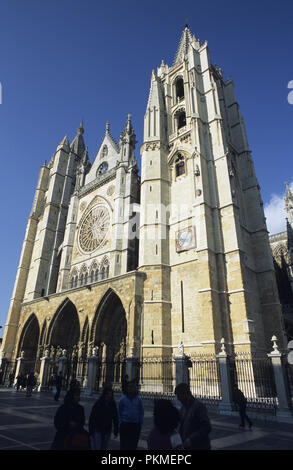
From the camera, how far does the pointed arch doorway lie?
55.5ft

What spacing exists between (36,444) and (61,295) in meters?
16.5

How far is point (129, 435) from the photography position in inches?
140

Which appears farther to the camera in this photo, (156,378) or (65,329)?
(65,329)

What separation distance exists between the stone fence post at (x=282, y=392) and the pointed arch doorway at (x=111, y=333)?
383 inches

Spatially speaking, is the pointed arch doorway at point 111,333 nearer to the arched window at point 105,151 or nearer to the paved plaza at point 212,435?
the paved plaza at point 212,435

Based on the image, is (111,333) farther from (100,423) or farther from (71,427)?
(71,427)

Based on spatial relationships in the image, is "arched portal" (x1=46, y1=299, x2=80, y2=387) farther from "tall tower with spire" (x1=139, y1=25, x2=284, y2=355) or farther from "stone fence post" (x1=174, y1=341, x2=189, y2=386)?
"stone fence post" (x1=174, y1=341, x2=189, y2=386)

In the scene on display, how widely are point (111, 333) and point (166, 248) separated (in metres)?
6.20

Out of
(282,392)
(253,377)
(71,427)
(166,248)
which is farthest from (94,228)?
(71,427)

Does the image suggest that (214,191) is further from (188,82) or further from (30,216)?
(30,216)

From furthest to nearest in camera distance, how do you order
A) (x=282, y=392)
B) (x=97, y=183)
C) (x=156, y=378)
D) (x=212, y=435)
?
1. (x=97, y=183)
2. (x=156, y=378)
3. (x=282, y=392)
4. (x=212, y=435)

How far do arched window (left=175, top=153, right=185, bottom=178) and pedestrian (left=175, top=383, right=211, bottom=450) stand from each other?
18399mm

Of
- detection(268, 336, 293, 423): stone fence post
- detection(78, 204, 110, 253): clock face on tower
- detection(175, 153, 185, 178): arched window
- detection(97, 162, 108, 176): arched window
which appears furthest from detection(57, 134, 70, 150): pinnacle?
detection(268, 336, 293, 423): stone fence post
